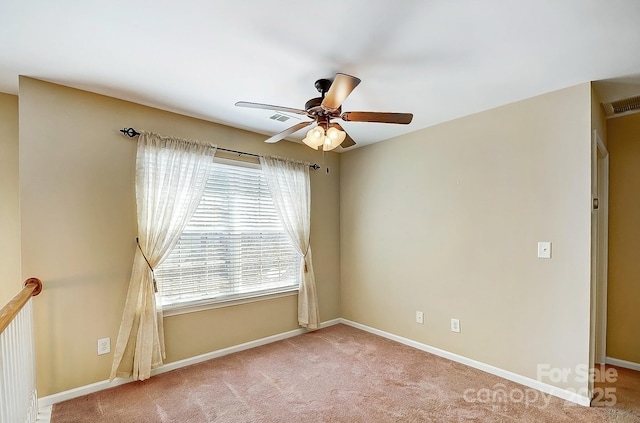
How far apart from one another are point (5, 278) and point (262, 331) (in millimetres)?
2318

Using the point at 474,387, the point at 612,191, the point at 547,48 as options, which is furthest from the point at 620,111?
the point at 474,387

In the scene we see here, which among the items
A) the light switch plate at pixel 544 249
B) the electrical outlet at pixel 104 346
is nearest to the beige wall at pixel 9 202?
the electrical outlet at pixel 104 346

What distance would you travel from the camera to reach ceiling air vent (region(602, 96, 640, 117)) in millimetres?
2676

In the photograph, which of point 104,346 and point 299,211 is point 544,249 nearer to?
point 299,211

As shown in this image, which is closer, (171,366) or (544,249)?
(544,249)

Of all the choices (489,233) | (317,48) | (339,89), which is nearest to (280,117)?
(317,48)

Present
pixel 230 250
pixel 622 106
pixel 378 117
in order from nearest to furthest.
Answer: pixel 378 117, pixel 622 106, pixel 230 250

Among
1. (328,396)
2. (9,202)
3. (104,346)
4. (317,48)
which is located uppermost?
(317,48)

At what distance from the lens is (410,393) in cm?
255

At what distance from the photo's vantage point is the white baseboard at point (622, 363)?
115 inches

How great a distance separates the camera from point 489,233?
9.68ft

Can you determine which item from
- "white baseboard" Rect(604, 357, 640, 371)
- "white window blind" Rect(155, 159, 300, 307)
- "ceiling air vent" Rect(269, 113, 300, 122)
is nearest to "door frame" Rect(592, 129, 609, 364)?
"white baseboard" Rect(604, 357, 640, 371)

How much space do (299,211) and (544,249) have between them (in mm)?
2486

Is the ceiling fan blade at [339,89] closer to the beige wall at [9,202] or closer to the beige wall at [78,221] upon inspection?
the beige wall at [78,221]
